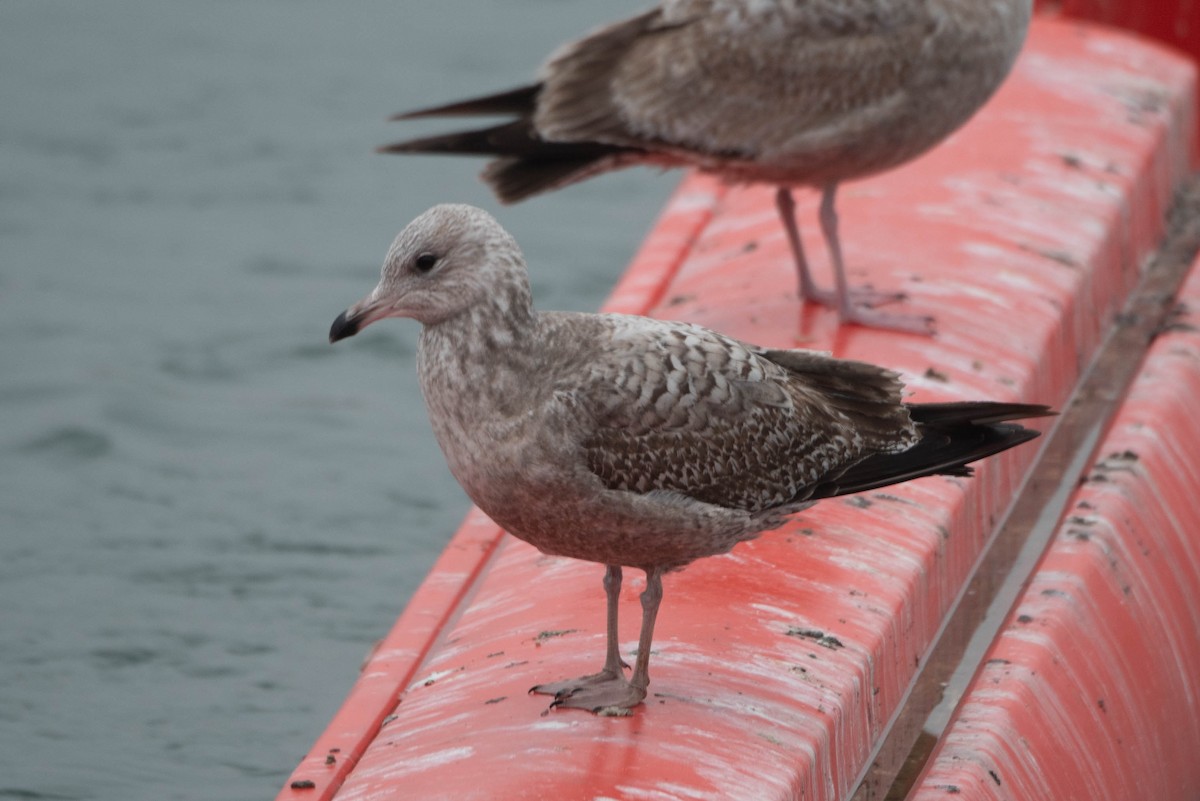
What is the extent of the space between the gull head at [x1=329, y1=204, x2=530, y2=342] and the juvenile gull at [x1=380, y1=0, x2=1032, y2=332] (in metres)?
2.13

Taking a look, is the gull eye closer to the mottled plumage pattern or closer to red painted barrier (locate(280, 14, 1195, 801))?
the mottled plumage pattern

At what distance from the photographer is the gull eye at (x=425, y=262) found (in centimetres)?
344

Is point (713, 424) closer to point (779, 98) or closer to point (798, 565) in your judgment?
point (798, 565)

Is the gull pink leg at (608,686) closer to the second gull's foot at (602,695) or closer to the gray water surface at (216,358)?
the second gull's foot at (602,695)

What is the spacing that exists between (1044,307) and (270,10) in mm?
7679

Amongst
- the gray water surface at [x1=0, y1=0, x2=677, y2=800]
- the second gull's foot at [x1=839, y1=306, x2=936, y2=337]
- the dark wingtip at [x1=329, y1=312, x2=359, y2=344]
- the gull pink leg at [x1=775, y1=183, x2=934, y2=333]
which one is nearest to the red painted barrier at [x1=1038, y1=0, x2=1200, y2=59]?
the gray water surface at [x1=0, y1=0, x2=677, y2=800]

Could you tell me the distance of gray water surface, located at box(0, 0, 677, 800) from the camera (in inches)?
225

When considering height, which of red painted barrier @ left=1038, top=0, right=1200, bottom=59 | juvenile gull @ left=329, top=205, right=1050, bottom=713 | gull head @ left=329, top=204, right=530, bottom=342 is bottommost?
juvenile gull @ left=329, top=205, right=1050, bottom=713

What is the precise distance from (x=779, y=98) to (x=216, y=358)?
3.77 meters

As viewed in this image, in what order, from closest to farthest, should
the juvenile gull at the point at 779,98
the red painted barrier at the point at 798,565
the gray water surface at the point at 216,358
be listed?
the red painted barrier at the point at 798,565, the juvenile gull at the point at 779,98, the gray water surface at the point at 216,358

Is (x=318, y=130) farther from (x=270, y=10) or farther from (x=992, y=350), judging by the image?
(x=992, y=350)

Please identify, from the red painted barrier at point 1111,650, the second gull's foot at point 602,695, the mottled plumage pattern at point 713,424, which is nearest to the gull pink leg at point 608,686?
the second gull's foot at point 602,695

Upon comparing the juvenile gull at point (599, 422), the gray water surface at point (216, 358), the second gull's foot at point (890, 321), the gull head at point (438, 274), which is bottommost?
the gray water surface at point (216, 358)

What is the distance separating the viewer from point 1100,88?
7426 millimetres
